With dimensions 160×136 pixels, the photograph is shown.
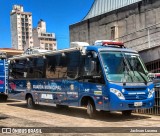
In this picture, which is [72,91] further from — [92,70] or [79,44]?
[79,44]

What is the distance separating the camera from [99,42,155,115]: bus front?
41.1 feet

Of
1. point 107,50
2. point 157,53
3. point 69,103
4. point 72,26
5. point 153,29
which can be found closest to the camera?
A: point 107,50

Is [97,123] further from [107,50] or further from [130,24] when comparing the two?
[130,24]

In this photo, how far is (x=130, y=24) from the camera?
2339cm

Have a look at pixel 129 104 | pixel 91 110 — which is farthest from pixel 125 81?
pixel 91 110

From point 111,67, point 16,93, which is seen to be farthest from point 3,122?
point 16,93

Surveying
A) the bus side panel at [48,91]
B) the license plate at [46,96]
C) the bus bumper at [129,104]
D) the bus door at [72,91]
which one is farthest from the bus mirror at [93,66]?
the license plate at [46,96]

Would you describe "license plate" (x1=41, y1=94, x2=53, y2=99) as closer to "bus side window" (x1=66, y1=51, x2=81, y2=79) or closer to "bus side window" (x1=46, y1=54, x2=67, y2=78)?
"bus side window" (x1=46, y1=54, x2=67, y2=78)

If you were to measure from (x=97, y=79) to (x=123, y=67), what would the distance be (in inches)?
40.8

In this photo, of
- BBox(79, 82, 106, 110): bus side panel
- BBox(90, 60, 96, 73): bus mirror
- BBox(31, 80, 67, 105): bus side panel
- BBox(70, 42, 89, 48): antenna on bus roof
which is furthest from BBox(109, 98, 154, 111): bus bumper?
BBox(31, 80, 67, 105): bus side panel

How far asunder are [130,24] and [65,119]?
1166cm

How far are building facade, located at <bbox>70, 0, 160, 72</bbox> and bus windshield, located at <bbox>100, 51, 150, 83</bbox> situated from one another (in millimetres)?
4337

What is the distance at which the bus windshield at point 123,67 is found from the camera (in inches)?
506

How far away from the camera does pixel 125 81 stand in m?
12.8
